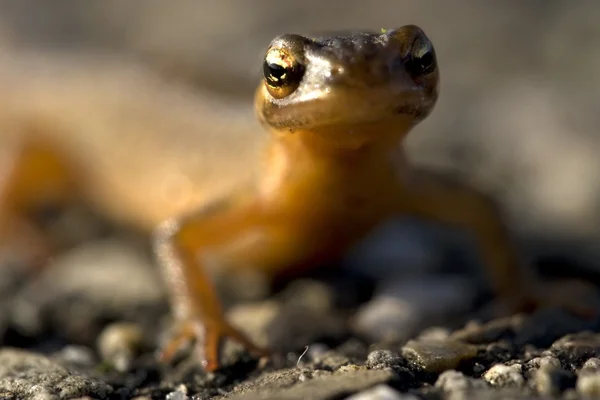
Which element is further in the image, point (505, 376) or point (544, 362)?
point (544, 362)

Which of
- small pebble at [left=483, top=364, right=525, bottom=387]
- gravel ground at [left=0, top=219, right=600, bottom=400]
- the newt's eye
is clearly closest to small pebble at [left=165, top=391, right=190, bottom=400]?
gravel ground at [left=0, top=219, right=600, bottom=400]

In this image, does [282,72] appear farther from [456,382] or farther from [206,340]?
[456,382]

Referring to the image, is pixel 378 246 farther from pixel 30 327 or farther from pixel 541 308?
pixel 30 327

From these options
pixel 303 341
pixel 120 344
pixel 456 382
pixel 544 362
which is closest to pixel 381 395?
pixel 456 382

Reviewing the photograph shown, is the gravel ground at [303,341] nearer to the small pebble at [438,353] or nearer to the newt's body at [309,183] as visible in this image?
the small pebble at [438,353]

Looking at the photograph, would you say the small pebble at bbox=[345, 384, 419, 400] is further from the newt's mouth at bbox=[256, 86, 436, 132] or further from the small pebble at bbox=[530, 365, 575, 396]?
the newt's mouth at bbox=[256, 86, 436, 132]

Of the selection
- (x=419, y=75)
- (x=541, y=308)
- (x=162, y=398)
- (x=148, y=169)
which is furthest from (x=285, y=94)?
(x=148, y=169)
